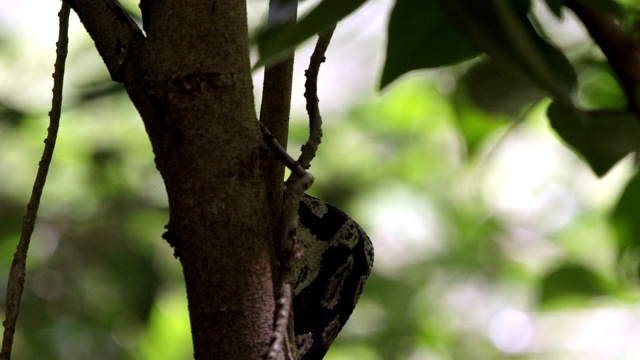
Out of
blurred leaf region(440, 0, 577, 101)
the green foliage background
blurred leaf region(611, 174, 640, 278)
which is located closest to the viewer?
blurred leaf region(440, 0, 577, 101)

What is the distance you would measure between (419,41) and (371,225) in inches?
64.5

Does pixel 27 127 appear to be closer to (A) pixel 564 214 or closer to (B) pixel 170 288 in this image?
(B) pixel 170 288

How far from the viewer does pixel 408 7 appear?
0.34 meters

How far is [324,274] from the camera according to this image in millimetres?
644

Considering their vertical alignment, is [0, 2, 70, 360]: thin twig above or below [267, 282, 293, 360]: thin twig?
above

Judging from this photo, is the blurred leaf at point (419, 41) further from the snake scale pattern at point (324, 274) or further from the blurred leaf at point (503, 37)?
the snake scale pattern at point (324, 274)

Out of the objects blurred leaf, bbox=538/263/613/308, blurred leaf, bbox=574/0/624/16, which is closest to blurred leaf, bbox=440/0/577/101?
blurred leaf, bbox=574/0/624/16

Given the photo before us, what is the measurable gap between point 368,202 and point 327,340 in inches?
54.0

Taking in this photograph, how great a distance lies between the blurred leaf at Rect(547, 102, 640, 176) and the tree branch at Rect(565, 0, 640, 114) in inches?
1.9

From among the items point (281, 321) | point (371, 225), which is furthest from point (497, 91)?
point (371, 225)

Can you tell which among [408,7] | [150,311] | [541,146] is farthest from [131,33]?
[541,146]

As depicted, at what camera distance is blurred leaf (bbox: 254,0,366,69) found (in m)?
0.26

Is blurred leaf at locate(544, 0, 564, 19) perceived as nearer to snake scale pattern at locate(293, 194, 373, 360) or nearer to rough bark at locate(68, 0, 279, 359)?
rough bark at locate(68, 0, 279, 359)

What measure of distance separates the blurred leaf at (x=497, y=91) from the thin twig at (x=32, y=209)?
262mm
